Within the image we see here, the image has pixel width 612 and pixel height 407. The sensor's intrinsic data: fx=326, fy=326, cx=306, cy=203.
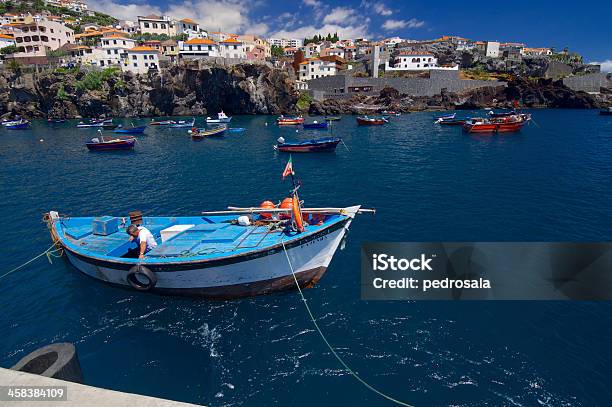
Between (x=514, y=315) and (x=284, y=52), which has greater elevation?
(x=284, y=52)

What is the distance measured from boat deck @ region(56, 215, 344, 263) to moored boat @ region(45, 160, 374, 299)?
0.16 ft

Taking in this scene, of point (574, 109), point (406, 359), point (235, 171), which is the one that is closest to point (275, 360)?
point (406, 359)

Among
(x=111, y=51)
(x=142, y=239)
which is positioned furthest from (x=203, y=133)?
(x=111, y=51)

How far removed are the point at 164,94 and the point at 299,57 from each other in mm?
62211

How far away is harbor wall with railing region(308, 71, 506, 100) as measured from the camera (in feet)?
376

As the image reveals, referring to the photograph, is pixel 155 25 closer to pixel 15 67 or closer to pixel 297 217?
pixel 15 67

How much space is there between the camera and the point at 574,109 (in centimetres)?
10625

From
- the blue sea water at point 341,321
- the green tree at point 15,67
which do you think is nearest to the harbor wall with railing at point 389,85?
the green tree at point 15,67

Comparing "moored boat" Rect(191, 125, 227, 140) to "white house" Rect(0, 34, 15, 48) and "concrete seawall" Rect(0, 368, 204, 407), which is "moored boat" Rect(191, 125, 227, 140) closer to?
"concrete seawall" Rect(0, 368, 204, 407)

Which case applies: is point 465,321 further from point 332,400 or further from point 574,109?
point 574,109

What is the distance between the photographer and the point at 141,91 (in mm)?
99438

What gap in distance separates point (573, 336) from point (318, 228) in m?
10.9

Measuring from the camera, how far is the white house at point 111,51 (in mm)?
107562

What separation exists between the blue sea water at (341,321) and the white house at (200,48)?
87.6 m
